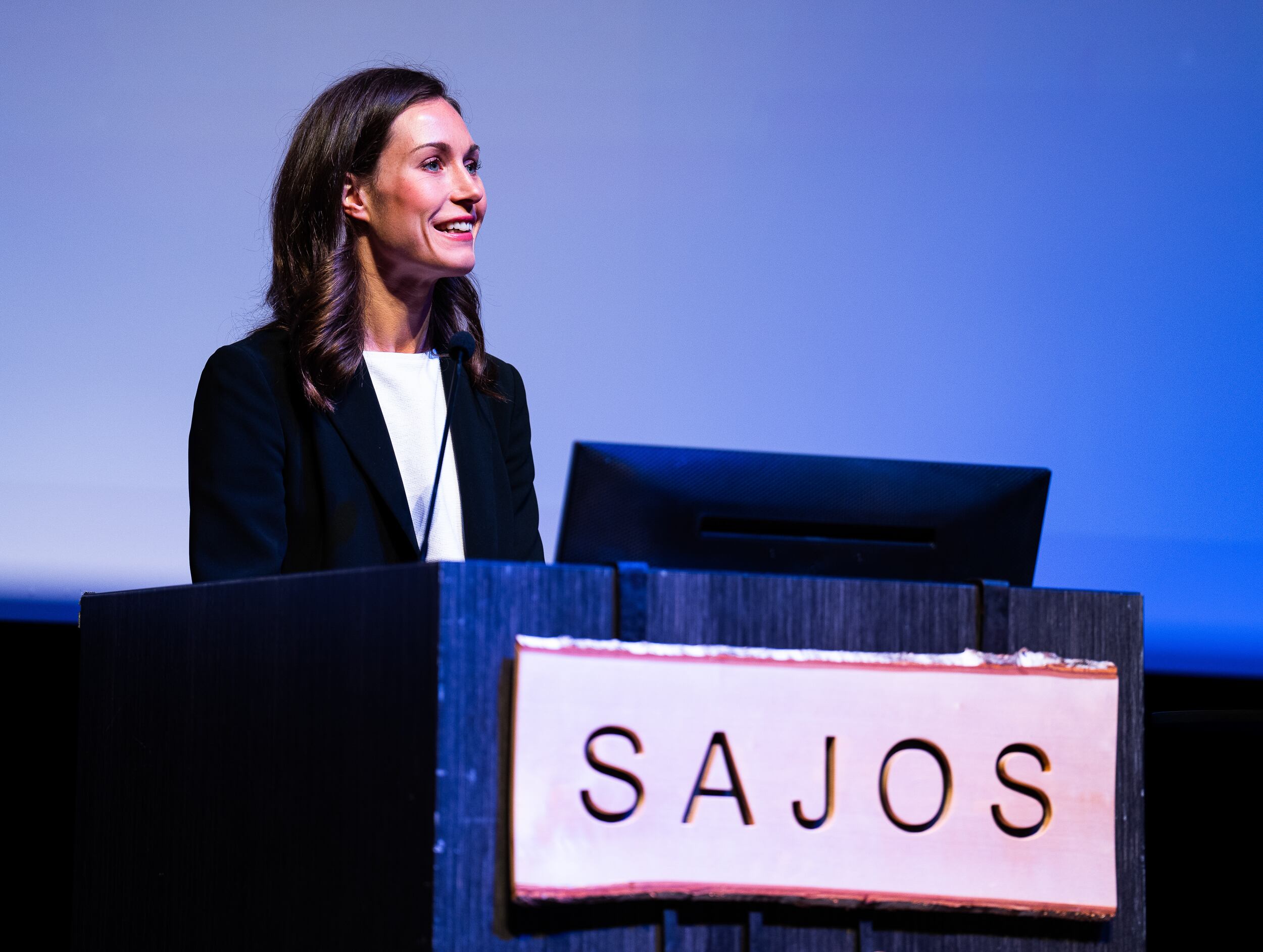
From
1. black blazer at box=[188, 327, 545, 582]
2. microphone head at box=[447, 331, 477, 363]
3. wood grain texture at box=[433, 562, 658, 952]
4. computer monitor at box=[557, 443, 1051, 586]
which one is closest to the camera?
Result: wood grain texture at box=[433, 562, 658, 952]

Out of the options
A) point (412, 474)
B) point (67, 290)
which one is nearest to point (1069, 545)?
point (412, 474)

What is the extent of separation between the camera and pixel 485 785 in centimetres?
77

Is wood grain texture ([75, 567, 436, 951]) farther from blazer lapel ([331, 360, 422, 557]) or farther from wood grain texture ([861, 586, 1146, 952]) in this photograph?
blazer lapel ([331, 360, 422, 557])

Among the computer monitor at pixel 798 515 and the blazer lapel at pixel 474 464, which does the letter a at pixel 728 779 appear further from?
the blazer lapel at pixel 474 464

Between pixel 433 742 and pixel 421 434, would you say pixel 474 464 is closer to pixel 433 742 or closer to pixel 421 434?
pixel 421 434

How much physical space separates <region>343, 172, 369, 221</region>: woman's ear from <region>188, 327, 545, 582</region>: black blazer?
0.26 meters

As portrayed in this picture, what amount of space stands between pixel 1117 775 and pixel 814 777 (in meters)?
0.23

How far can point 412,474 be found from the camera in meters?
1.76

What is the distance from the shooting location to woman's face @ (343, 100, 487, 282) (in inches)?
70.9

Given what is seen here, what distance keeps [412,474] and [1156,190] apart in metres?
1.79

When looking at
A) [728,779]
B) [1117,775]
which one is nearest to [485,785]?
[728,779]

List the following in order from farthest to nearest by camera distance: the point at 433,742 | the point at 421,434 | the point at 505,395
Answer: the point at 505,395, the point at 421,434, the point at 433,742

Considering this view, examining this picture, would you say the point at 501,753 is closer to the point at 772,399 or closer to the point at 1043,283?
the point at 772,399

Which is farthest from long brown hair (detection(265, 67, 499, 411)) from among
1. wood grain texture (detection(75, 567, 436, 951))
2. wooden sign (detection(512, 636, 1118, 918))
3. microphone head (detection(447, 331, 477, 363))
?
wooden sign (detection(512, 636, 1118, 918))
